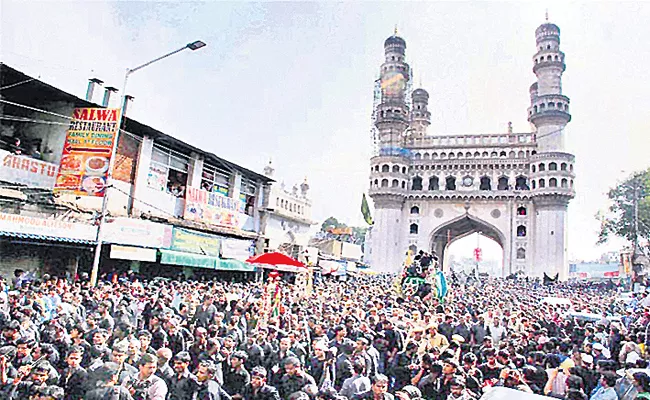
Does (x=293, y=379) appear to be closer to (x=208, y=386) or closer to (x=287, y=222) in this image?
(x=208, y=386)

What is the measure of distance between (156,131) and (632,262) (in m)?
34.9

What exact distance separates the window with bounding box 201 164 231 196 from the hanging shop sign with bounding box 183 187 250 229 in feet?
1.49

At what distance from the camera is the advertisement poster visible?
53.5ft

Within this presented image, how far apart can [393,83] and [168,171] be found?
34386 millimetres

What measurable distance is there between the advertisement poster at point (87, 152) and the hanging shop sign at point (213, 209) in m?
6.19

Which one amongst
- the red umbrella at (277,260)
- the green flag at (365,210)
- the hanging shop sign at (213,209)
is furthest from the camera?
the green flag at (365,210)

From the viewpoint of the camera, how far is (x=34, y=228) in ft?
48.8

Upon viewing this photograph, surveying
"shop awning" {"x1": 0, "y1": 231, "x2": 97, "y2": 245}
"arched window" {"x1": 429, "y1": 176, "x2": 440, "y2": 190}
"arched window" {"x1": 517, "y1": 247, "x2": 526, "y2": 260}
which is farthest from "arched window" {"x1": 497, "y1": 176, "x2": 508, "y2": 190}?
"shop awning" {"x1": 0, "y1": 231, "x2": 97, "y2": 245}

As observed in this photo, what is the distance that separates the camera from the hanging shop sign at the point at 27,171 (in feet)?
51.9

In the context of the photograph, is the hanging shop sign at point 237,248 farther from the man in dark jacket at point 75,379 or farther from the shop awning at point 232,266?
the man in dark jacket at point 75,379

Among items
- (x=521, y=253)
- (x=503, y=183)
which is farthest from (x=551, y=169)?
(x=521, y=253)

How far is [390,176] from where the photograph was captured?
166ft

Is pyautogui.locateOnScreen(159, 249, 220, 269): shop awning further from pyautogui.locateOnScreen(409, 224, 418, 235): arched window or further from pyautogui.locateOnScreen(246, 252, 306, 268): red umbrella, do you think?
pyautogui.locateOnScreen(409, 224, 418, 235): arched window

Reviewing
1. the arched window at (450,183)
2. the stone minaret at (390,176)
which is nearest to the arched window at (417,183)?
the stone minaret at (390,176)
